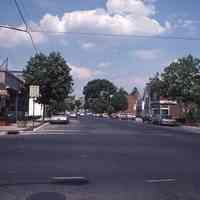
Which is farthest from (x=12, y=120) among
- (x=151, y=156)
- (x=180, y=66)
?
(x=151, y=156)

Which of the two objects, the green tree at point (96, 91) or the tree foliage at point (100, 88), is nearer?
the green tree at point (96, 91)

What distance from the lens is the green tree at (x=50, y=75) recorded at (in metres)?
50.9

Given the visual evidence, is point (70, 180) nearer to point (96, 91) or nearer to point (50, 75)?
point (50, 75)

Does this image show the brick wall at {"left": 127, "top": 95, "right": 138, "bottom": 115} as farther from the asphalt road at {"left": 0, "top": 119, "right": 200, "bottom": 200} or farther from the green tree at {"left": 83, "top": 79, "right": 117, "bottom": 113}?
the asphalt road at {"left": 0, "top": 119, "right": 200, "bottom": 200}

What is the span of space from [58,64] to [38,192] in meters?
43.5

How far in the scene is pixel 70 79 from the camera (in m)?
52.7

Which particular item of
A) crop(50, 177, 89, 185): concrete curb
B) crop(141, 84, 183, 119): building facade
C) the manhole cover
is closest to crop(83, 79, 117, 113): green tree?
crop(141, 84, 183, 119): building facade

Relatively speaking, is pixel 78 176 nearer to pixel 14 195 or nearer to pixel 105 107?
pixel 14 195

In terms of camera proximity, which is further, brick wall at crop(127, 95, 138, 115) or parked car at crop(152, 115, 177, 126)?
brick wall at crop(127, 95, 138, 115)

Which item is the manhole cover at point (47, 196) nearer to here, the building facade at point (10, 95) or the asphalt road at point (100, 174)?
the asphalt road at point (100, 174)

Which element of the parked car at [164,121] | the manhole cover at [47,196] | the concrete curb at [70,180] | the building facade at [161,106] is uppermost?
the building facade at [161,106]

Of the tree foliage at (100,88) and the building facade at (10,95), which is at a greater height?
the tree foliage at (100,88)

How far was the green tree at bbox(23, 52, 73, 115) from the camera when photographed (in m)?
50.9

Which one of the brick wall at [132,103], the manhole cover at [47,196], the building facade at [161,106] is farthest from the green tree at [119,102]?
the manhole cover at [47,196]
